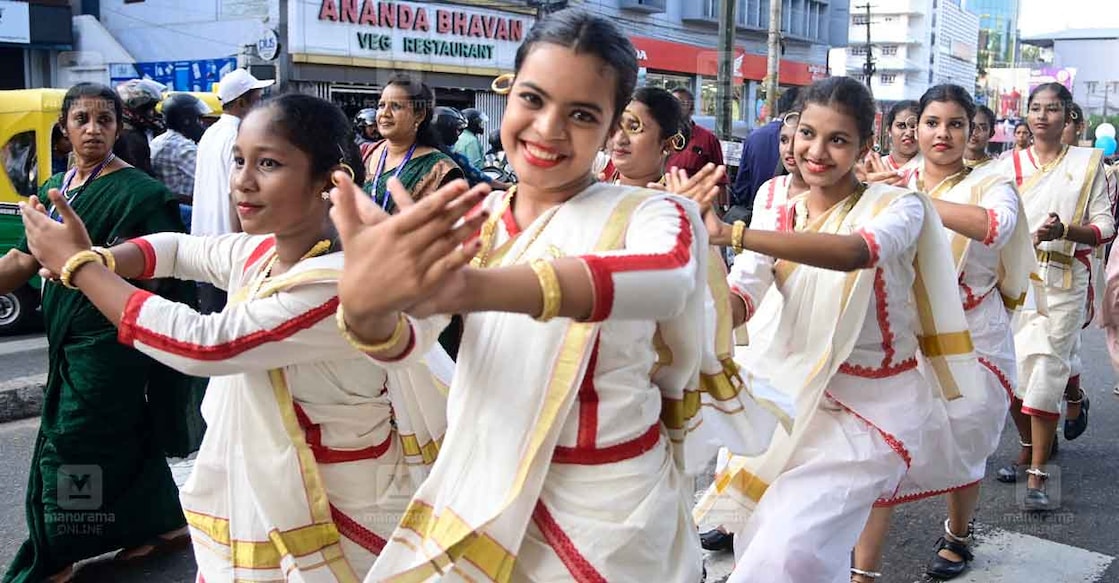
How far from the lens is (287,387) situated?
2262 mm

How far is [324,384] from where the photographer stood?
229cm

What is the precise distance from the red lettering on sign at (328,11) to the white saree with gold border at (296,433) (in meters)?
19.0

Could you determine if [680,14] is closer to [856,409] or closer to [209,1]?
[209,1]

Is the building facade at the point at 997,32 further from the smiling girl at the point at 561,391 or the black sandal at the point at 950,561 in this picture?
the smiling girl at the point at 561,391

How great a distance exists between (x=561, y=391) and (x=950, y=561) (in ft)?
8.94

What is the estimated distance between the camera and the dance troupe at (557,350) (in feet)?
5.59

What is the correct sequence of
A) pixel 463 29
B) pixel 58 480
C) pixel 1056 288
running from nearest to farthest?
pixel 58 480 → pixel 1056 288 → pixel 463 29

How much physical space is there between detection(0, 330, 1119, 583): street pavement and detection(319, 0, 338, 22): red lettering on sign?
15868 mm

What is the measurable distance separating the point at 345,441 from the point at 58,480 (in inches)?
63.2

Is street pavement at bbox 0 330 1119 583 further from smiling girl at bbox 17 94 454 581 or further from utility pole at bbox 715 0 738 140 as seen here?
utility pole at bbox 715 0 738 140

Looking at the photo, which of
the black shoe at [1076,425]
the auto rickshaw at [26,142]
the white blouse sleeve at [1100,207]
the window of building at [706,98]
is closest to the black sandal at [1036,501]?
the black shoe at [1076,425]

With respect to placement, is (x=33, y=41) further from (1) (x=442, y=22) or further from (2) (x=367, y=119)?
(2) (x=367, y=119)

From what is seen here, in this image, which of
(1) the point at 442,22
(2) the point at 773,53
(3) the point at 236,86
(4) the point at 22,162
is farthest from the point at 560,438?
(2) the point at 773,53

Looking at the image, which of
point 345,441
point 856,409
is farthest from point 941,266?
point 345,441
